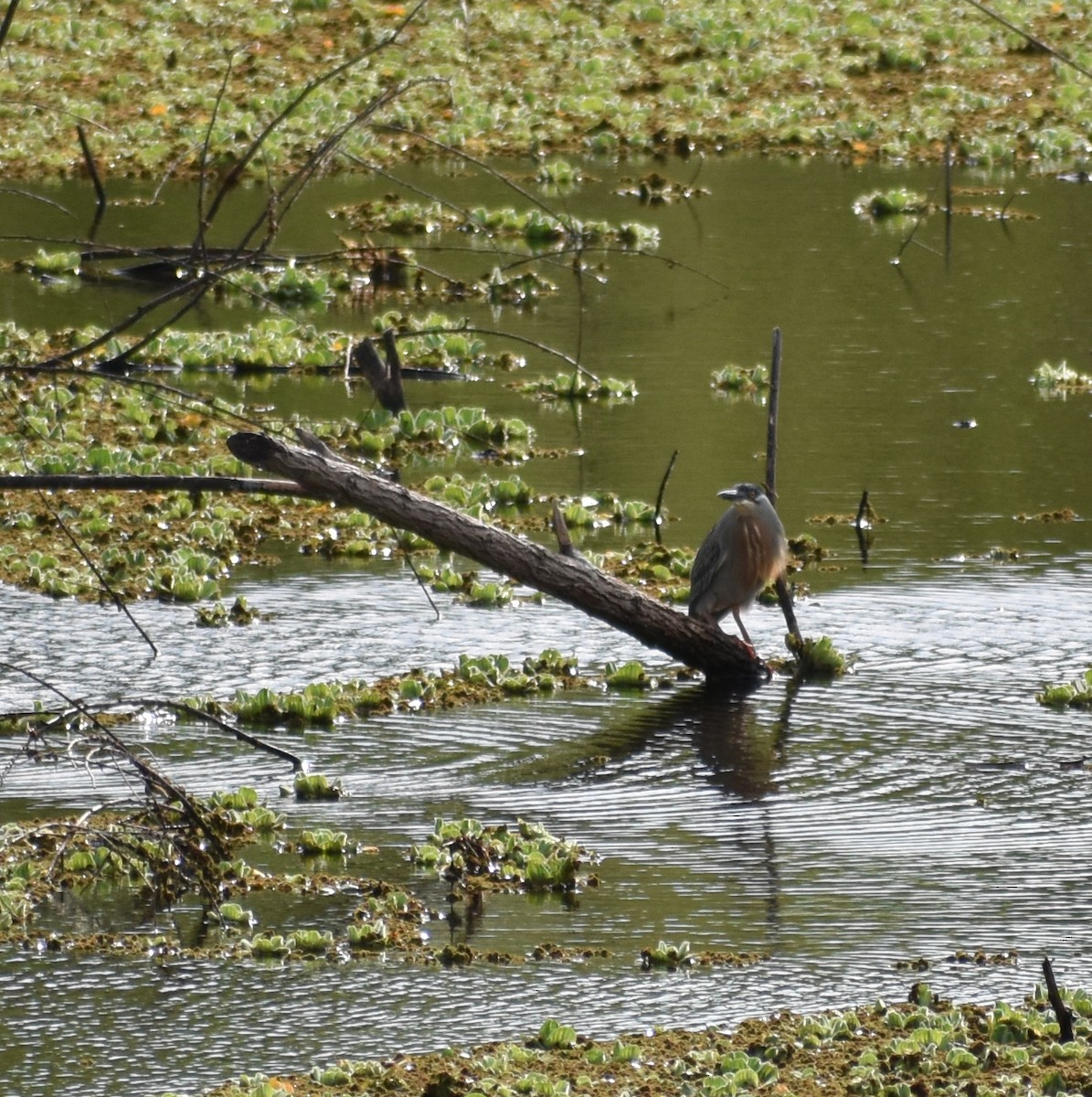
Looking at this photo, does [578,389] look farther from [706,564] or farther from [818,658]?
[818,658]

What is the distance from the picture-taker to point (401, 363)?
537 inches

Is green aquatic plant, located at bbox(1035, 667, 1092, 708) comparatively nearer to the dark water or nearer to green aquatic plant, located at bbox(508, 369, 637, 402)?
the dark water

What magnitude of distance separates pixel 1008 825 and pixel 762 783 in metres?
0.83

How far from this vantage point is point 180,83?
24.3 metres

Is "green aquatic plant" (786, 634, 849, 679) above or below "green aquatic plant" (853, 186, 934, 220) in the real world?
below

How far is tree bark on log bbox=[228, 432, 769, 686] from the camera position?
24.2 feet

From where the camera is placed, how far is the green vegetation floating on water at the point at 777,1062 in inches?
187

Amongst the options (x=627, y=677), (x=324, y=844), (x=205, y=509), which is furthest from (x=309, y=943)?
(x=205, y=509)

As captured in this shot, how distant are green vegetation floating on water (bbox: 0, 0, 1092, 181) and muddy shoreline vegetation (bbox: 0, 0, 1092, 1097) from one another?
0.20ft

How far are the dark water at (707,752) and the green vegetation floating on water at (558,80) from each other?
897 centimetres

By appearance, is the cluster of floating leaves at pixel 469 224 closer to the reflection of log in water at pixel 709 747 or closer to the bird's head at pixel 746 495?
the bird's head at pixel 746 495

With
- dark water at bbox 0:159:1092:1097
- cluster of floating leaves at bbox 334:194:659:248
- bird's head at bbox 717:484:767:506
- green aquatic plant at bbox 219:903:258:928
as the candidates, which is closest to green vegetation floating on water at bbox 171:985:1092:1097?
dark water at bbox 0:159:1092:1097

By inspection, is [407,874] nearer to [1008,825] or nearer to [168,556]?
[1008,825]

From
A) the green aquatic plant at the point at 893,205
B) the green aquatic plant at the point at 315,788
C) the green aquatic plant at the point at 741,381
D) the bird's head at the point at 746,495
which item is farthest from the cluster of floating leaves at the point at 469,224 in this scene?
the green aquatic plant at the point at 315,788
